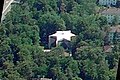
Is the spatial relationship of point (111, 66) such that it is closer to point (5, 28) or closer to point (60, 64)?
point (60, 64)

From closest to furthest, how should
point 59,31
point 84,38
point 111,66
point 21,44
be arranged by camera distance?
point 111,66 → point 21,44 → point 84,38 → point 59,31

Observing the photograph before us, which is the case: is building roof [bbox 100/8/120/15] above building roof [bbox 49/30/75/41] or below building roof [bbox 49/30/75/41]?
above

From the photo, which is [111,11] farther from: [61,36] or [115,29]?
[61,36]

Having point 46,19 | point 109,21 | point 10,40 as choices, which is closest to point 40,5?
point 46,19

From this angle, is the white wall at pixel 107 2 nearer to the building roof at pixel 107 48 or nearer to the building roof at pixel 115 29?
the building roof at pixel 115 29

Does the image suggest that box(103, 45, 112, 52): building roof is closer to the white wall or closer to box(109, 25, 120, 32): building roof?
box(109, 25, 120, 32): building roof

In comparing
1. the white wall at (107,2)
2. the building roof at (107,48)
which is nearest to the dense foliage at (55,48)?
the building roof at (107,48)

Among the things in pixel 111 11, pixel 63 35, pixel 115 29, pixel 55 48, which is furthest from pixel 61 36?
pixel 111 11

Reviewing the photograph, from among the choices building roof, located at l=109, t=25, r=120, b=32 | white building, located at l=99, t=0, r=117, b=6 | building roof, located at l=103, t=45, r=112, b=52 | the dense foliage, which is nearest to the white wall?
white building, located at l=99, t=0, r=117, b=6
